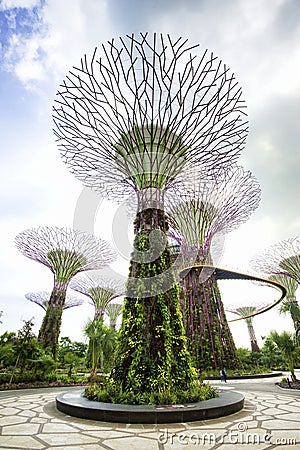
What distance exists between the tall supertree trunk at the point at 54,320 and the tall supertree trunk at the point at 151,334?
1364cm

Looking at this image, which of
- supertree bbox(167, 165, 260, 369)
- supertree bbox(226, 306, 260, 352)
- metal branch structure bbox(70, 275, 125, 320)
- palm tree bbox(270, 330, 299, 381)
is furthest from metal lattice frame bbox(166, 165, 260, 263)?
supertree bbox(226, 306, 260, 352)

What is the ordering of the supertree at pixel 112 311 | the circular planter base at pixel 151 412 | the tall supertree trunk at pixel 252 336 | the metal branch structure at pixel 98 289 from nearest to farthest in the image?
the circular planter base at pixel 151 412 → the metal branch structure at pixel 98 289 → the supertree at pixel 112 311 → the tall supertree trunk at pixel 252 336

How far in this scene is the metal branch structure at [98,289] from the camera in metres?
28.4

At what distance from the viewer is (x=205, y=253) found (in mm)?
17547

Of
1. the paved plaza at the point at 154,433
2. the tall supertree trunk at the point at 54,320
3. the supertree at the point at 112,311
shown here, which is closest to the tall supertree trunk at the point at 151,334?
the paved plaza at the point at 154,433

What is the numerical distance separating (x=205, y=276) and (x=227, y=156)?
432 inches

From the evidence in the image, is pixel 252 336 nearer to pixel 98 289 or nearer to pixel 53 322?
pixel 98 289

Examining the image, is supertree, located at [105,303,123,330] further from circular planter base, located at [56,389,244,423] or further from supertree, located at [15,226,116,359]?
circular planter base, located at [56,389,244,423]

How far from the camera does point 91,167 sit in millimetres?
8938

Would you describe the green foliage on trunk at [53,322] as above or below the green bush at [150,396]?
above

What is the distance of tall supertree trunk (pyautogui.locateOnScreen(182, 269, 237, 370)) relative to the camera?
1565 centimetres

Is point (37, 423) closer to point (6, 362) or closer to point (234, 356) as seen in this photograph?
point (6, 362)

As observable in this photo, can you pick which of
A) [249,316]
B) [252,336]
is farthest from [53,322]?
[252,336]

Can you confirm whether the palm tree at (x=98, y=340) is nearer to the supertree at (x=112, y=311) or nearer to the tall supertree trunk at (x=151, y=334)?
the tall supertree trunk at (x=151, y=334)
